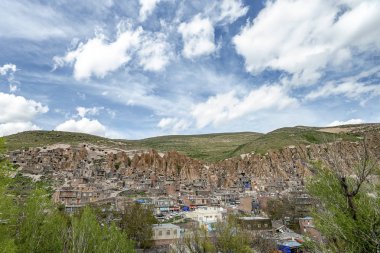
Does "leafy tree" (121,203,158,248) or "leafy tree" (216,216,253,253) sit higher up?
"leafy tree" (216,216,253,253)

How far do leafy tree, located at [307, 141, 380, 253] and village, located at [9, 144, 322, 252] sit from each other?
33875 millimetres

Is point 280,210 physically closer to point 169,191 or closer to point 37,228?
point 169,191

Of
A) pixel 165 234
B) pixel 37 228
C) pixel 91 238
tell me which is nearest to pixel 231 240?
pixel 91 238

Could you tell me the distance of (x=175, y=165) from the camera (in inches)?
5325

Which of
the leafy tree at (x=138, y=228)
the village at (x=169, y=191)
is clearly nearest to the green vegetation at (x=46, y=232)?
the leafy tree at (x=138, y=228)

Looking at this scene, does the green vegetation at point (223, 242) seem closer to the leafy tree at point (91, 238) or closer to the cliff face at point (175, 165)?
the leafy tree at point (91, 238)

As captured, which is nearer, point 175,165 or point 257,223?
point 257,223

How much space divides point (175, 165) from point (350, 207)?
12313 cm

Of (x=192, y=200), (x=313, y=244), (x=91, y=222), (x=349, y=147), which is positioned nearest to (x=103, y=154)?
(x=192, y=200)

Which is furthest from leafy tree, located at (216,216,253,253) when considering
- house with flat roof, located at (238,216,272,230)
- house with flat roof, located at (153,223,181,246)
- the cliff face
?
the cliff face

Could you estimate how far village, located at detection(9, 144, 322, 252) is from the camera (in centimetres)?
5944

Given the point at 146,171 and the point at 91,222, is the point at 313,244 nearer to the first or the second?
the point at 91,222

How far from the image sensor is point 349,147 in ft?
448

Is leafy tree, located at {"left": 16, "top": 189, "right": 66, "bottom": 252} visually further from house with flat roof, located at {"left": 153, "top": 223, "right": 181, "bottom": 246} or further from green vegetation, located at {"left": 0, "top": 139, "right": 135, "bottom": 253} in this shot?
house with flat roof, located at {"left": 153, "top": 223, "right": 181, "bottom": 246}
